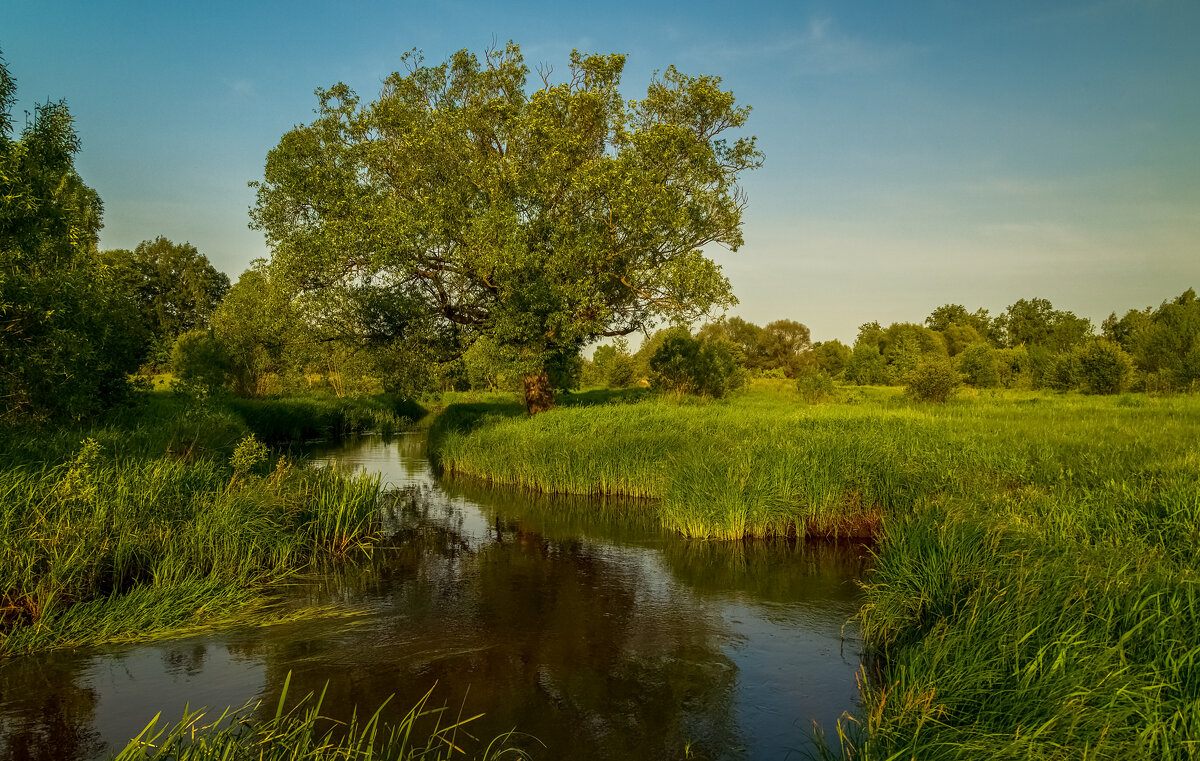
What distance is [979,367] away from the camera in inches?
2140

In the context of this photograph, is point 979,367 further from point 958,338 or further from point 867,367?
point 958,338

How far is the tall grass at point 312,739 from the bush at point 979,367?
183ft

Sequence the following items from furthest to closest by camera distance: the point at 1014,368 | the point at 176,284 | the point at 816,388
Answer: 1. the point at 176,284
2. the point at 1014,368
3. the point at 816,388

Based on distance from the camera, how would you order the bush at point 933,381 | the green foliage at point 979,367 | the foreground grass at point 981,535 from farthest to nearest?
the green foliage at point 979,367 → the bush at point 933,381 → the foreground grass at point 981,535

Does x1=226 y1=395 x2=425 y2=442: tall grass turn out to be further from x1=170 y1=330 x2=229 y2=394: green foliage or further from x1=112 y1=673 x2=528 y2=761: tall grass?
x1=112 y1=673 x2=528 y2=761: tall grass

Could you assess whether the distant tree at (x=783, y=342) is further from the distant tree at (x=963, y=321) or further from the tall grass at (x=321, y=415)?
the tall grass at (x=321, y=415)

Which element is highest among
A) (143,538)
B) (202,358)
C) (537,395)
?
(202,358)

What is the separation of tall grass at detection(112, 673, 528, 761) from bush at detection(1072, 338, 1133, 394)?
45.4 meters

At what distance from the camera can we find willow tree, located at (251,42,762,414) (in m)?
23.6

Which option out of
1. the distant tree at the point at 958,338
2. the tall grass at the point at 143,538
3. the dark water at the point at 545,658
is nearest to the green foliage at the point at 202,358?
the tall grass at the point at 143,538

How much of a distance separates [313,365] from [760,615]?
22.6 metres

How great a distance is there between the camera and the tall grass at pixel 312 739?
530 centimetres

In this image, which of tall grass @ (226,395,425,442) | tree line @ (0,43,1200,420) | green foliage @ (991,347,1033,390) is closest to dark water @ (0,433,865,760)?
tree line @ (0,43,1200,420)

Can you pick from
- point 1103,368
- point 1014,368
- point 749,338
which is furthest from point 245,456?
point 749,338
